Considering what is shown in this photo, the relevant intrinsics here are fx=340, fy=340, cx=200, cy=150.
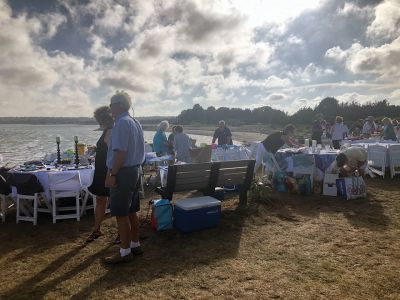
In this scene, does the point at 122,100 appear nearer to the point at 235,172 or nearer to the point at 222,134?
the point at 235,172

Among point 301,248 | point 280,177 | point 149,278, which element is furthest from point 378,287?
point 280,177

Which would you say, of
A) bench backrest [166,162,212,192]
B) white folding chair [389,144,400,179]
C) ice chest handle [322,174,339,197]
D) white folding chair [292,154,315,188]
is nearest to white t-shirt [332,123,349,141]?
white folding chair [389,144,400,179]

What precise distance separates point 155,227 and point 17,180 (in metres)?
2.55

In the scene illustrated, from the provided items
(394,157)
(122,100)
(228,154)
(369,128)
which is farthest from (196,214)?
(369,128)

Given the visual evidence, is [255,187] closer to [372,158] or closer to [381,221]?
[381,221]

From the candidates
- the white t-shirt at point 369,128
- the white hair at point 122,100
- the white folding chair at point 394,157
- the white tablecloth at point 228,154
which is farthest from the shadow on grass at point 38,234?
the white t-shirt at point 369,128

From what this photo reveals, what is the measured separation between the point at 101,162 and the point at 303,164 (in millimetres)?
4780

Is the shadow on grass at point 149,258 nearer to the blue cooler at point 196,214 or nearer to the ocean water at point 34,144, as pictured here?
the blue cooler at point 196,214

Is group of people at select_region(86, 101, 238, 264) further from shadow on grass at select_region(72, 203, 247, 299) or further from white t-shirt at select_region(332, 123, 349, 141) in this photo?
white t-shirt at select_region(332, 123, 349, 141)

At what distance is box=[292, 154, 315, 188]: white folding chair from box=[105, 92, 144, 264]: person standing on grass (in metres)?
4.68

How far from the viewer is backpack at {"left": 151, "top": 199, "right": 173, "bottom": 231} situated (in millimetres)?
5242

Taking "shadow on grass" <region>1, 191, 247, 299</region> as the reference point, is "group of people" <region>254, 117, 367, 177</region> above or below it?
above

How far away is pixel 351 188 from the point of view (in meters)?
7.02

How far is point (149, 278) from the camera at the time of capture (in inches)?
147
